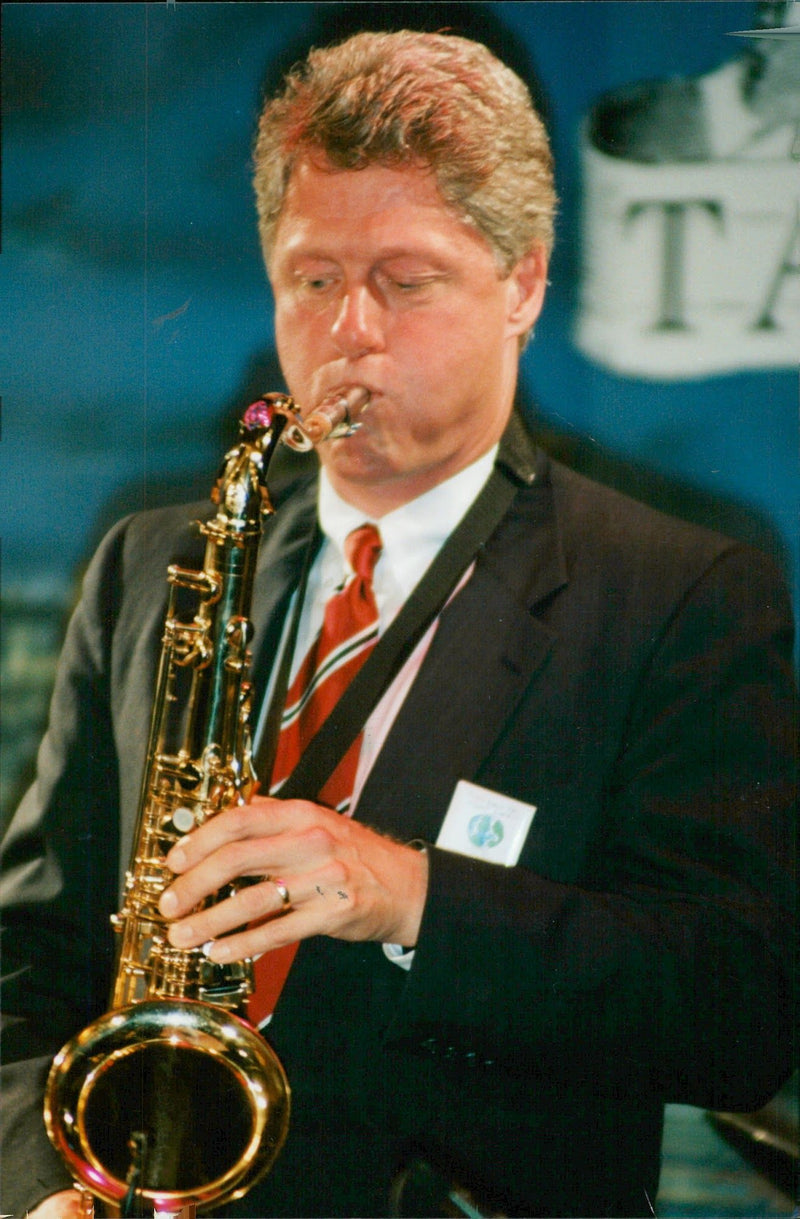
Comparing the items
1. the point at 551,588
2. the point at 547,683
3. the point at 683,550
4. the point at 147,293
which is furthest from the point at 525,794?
the point at 147,293

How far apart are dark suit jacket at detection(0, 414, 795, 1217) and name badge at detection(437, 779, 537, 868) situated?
0.02m

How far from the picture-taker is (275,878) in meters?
1.74

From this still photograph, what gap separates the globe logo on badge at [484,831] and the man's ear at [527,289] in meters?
0.92

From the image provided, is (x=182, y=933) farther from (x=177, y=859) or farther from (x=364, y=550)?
(x=364, y=550)

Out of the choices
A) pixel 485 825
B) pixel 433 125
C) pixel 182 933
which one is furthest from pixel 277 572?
pixel 433 125

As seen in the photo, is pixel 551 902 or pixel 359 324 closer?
pixel 551 902

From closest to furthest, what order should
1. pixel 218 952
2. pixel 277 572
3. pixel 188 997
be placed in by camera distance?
pixel 218 952 → pixel 188 997 → pixel 277 572

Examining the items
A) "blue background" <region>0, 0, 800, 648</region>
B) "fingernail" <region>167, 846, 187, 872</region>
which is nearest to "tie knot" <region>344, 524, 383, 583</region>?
"blue background" <region>0, 0, 800, 648</region>

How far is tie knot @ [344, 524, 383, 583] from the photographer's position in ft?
7.29

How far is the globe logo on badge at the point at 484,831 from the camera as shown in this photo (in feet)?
6.62

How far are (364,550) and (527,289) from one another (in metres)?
0.59

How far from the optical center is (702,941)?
191 cm

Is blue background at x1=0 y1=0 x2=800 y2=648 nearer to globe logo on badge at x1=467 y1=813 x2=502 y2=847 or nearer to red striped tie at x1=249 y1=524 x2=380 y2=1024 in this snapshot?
red striped tie at x1=249 y1=524 x2=380 y2=1024

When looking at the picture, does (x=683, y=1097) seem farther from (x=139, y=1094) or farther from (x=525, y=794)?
(x=139, y=1094)
